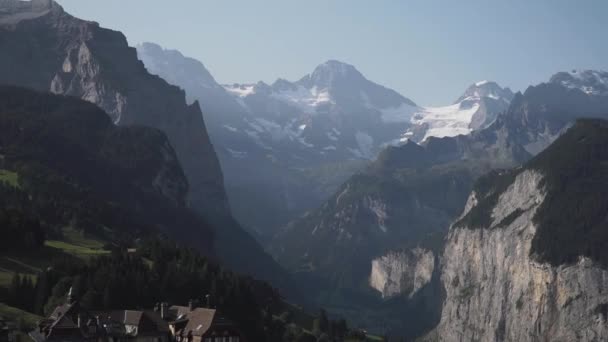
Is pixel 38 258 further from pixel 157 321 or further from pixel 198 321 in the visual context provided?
pixel 198 321

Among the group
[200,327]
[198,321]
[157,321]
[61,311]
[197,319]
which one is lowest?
[200,327]

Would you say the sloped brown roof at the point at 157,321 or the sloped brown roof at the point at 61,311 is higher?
the sloped brown roof at the point at 61,311

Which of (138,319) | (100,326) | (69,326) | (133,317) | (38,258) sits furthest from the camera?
(38,258)

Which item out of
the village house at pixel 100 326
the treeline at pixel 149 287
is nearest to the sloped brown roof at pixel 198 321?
the village house at pixel 100 326

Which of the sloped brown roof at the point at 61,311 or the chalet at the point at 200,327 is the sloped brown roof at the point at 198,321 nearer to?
the chalet at the point at 200,327

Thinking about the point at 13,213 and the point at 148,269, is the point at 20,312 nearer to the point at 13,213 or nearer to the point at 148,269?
the point at 148,269

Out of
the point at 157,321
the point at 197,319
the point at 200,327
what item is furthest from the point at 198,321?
the point at 157,321

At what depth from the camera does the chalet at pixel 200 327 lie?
383ft

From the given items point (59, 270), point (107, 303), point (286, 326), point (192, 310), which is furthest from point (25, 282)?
point (286, 326)

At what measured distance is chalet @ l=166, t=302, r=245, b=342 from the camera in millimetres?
116738

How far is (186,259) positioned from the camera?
6693 inches

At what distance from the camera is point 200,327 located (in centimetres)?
11719

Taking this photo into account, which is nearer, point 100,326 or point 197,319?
point 100,326

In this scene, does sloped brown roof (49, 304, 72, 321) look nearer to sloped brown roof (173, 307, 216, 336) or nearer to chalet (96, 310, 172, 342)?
chalet (96, 310, 172, 342)
